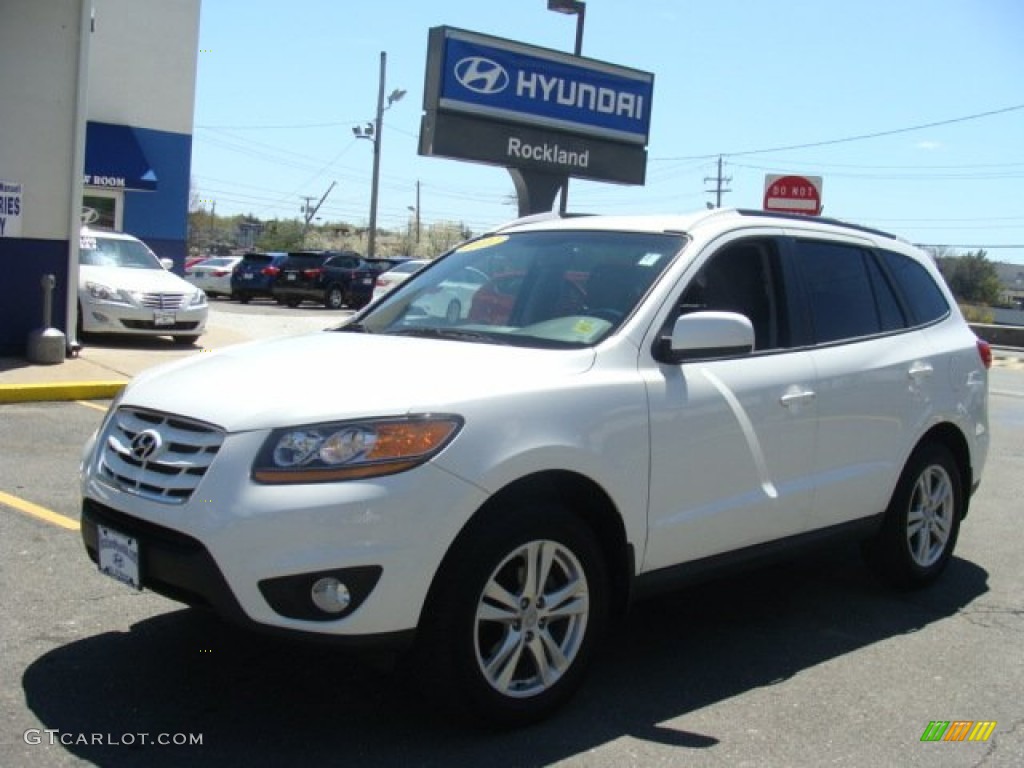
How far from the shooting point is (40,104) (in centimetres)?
1155

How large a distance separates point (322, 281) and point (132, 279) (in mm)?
14539

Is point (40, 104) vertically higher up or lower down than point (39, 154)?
higher up

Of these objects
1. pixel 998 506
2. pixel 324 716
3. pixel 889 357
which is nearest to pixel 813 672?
pixel 889 357

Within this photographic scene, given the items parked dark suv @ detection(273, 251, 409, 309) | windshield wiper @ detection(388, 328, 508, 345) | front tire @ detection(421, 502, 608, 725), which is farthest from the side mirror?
parked dark suv @ detection(273, 251, 409, 309)

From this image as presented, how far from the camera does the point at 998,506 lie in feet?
25.9

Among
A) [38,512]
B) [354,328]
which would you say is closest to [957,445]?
[354,328]

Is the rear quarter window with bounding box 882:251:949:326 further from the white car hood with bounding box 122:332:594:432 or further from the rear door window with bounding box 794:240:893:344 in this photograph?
the white car hood with bounding box 122:332:594:432

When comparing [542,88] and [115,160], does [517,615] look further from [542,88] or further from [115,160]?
[115,160]

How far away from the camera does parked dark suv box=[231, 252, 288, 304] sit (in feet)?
97.2

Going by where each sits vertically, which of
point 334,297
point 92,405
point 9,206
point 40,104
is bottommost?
point 92,405

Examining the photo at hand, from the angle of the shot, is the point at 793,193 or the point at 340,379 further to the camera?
the point at 793,193

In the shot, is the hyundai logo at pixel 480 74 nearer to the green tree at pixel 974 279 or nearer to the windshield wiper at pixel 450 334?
the windshield wiper at pixel 450 334

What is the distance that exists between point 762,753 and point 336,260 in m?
26.8

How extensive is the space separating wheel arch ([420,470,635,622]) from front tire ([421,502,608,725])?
0.02 meters
